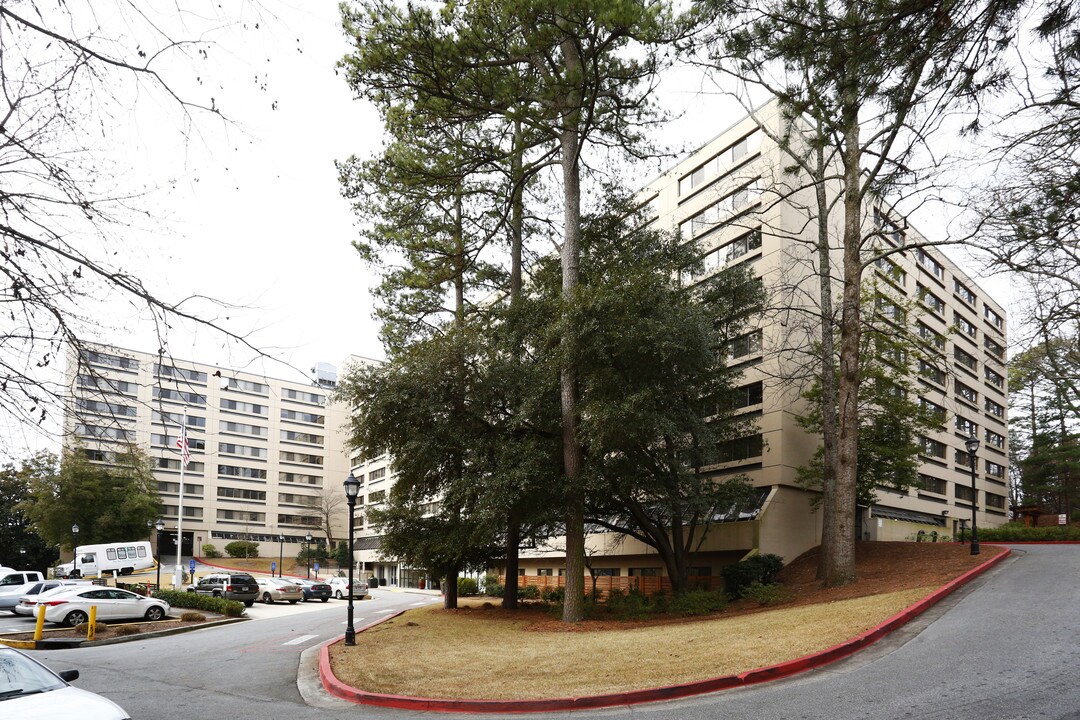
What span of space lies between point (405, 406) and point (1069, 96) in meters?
18.4

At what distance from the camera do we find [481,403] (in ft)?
76.8

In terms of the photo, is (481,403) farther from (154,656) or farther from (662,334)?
(154,656)

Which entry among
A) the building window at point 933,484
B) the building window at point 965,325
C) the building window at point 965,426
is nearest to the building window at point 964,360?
the building window at point 965,325

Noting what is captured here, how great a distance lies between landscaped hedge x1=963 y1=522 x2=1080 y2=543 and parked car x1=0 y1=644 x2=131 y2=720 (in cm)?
3835

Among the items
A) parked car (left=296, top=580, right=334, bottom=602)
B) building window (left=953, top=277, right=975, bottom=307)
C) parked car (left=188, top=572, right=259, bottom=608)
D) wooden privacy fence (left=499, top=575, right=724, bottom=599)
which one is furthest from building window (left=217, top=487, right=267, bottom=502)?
building window (left=953, top=277, right=975, bottom=307)

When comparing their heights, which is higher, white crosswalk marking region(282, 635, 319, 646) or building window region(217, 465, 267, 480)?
building window region(217, 465, 267, 480)

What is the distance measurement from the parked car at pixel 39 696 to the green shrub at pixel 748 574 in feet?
65.2

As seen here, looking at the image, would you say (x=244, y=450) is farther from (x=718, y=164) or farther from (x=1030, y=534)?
(x=1030, y=534)

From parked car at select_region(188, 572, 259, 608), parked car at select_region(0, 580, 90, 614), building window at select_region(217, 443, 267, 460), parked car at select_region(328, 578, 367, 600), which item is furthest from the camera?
building window at select_region(217, 443, 267, 460)

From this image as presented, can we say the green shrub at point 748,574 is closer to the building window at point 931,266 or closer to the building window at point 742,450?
the building window at point 742,450

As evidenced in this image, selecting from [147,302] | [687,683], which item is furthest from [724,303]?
[147,302]

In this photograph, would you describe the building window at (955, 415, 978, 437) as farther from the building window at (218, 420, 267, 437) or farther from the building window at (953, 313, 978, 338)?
the building window at (218, 420, 267, 437)

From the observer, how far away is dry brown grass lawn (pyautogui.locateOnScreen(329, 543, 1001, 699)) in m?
11.6

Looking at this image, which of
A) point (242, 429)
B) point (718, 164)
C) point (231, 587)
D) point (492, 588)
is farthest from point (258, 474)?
point (718, 164)
